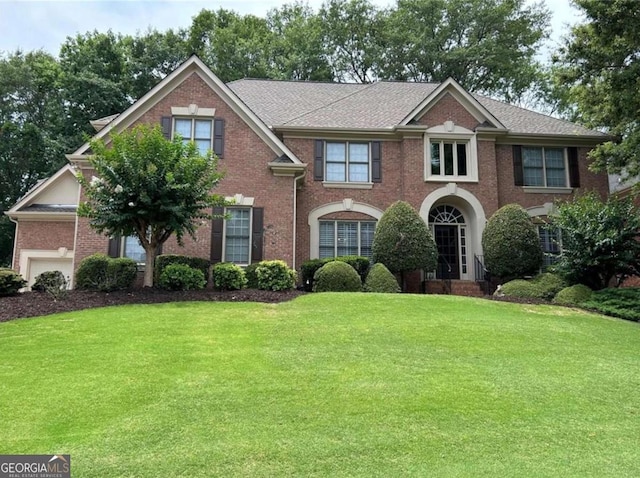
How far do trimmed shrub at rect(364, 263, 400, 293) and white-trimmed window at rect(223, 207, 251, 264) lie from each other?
157 inches

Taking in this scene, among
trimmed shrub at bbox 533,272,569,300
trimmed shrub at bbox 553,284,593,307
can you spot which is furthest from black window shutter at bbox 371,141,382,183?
trimmed shrub at bbox 553,284,593,307

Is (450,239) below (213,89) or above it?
below

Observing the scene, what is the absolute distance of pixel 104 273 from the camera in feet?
45.1

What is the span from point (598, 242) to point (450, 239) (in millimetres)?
5874

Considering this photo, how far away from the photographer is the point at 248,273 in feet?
47.8

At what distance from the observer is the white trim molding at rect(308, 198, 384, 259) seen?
17.6 m

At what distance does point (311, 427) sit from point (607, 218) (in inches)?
485

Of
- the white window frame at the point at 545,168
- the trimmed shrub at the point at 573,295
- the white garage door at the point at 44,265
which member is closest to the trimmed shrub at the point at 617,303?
the trimmed shrub at the point at 573,295

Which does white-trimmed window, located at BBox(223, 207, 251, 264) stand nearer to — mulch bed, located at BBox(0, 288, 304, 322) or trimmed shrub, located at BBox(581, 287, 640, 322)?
mulch bed, located at BBox(0, 288, 304, 322)

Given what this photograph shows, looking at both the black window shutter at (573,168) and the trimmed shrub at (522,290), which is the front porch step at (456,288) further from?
the black window shutter at (573,168)

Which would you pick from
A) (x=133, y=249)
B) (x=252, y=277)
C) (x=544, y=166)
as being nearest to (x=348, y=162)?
(x=252, y=277)

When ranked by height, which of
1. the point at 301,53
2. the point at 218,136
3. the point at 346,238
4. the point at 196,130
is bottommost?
the point at 346,238
